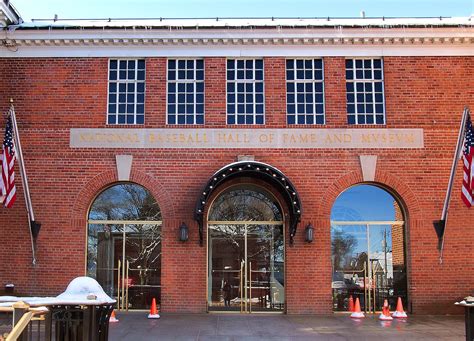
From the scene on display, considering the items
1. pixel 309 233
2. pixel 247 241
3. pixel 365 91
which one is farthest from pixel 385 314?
pixel 365 91

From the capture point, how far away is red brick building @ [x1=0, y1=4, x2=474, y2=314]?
17547 millimetres

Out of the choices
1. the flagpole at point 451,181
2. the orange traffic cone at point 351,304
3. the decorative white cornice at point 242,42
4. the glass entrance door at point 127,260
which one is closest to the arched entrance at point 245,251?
the glass entrance door at point 127,260

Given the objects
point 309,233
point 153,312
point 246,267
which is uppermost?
point 309,233

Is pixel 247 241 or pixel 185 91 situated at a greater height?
pixel 185 91

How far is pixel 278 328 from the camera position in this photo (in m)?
14.7

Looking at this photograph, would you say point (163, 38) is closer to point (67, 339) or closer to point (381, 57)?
point (381, 57)

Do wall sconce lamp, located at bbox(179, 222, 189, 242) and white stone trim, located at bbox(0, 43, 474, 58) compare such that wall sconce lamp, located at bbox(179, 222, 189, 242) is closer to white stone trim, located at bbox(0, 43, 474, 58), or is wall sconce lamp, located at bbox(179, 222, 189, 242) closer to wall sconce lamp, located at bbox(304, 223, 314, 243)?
wall sconce lamp, located at bbox(304, 223, 314, 243)

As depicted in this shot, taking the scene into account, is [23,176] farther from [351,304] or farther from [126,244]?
[351,304]

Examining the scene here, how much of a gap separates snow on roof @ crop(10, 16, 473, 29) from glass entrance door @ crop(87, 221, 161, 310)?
589 centimetres

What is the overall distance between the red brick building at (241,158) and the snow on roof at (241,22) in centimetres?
12

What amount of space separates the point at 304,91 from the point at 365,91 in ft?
5.87

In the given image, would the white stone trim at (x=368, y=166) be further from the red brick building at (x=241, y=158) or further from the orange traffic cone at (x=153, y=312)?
the orange traffic cone at (x=153, y=312)

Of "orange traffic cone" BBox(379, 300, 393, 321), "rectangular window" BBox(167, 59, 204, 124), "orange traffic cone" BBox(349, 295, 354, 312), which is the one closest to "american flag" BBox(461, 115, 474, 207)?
"orange traffic cone" BBox(379, 300, 393, 321)

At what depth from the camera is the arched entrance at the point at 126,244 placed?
17.8 metres
